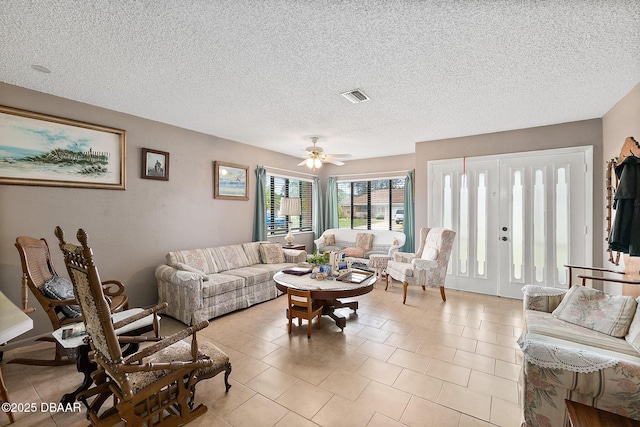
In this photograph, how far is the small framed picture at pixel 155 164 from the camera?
3779mm

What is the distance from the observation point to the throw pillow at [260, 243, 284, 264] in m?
4.87

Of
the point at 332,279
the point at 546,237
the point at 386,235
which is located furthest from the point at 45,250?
the point at 546,237

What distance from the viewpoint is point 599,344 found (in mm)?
1892

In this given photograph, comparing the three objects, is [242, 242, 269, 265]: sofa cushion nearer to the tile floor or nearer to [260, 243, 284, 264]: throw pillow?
[260, 243, 284, 264]: throw pillow

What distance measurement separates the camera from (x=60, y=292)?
2.53 meters

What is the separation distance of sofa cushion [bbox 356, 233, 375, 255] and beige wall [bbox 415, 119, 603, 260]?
1290mm

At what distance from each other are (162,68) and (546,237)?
5.34 meters

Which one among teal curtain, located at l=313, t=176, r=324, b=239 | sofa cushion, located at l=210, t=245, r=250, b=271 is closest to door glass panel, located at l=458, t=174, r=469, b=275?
teal curtain, located at l=313, t=176, r=324, b=239

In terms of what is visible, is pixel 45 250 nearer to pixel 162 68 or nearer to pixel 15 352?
pixel 15 352

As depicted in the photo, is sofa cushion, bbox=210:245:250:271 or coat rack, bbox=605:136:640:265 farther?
sofa cushion, bbox=210:245:250:271

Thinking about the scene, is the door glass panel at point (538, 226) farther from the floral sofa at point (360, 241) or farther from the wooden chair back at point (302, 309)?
the wooden chair back at point (302, 309)

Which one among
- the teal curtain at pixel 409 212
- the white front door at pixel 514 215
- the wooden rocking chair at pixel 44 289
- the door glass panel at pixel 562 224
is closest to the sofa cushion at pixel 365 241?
the teal curtain at pixel 409 212

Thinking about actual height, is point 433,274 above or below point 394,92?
below

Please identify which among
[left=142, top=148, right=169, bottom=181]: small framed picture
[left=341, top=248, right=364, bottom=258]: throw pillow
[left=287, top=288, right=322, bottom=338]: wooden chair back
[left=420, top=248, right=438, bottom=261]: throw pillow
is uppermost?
[left=142, top=148, right=169, bottom=181]: small framed picture
